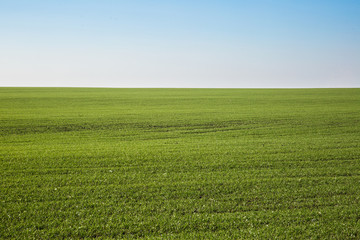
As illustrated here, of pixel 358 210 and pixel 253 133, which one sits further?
pixel 253 133

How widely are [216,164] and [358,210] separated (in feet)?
18.1

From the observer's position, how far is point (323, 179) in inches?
403

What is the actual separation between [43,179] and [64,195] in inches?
75.7

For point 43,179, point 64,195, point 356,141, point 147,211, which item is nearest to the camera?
point 147,211

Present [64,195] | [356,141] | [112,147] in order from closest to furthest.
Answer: [64,195]
[112,147]
[356,141]

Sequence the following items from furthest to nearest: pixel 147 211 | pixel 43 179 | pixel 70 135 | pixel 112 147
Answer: pixel 70 135 < pixel 112 147 < pixel 43 179 < pixel 147 211

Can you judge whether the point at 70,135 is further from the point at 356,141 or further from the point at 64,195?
the point at 356,141

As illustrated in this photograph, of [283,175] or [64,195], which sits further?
[283,175]

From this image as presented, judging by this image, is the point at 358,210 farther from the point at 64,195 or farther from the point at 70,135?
the point at 70,135

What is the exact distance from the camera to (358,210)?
7848 mm

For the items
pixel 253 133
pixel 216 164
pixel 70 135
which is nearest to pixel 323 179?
pixel 216 164

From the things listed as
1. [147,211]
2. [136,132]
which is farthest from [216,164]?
[136,132]

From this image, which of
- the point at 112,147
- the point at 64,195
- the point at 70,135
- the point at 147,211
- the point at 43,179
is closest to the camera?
the point at 147,211

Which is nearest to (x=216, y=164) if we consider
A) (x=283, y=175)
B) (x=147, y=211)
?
(x=283, y=175)
